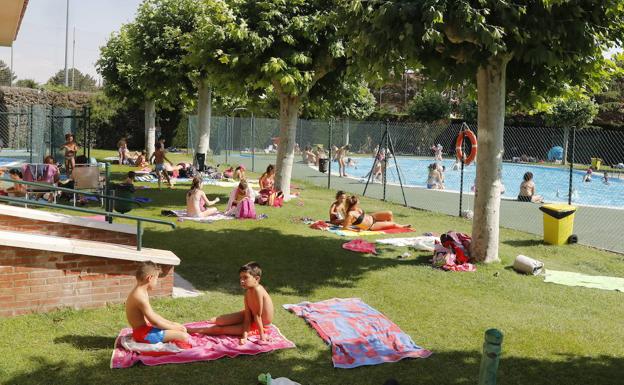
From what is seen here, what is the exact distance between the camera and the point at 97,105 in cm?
3753

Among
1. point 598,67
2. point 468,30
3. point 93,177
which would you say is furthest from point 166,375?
point 93,177

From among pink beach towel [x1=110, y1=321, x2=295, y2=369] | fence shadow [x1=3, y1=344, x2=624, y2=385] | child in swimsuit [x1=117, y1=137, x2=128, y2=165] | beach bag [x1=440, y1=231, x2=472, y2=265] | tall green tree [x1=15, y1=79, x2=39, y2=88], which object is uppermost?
tall green tree [x1=15, y1=79, x2=39, y2=88]

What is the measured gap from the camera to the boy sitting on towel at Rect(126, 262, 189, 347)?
226 inches

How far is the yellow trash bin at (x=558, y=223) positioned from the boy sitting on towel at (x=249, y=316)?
7415 mm

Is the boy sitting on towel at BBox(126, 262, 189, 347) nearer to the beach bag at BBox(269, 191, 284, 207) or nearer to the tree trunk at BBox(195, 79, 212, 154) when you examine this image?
the beach bag at BBox(269, 191, 284, 207)

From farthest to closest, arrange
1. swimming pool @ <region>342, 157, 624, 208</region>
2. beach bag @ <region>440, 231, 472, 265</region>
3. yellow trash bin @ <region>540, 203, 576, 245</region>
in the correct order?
swimming pool @ <region>342, 157, 624, 208</region>
yellow trash bin @ <region>540, 203, 576, 245</region>
beach bag @ <region>440, 231, 472, 265</region>

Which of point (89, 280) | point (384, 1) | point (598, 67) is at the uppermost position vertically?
point (384, 1)

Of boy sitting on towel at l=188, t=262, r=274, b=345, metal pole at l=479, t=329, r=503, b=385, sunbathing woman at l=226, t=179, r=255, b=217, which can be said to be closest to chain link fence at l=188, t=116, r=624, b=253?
sunbathing woman at l=226, t=179, r=255, b=217

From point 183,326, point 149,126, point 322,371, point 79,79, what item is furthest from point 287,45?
point 79,79

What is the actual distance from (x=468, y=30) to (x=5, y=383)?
6.86 metres

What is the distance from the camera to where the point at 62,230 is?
8.24m

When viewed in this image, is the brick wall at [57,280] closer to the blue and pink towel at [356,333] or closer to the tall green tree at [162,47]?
the blue and pink towel at [356,333]

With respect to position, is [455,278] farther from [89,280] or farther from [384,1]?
[89,280]

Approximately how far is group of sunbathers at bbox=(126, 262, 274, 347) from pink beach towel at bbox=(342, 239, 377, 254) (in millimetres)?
4522
